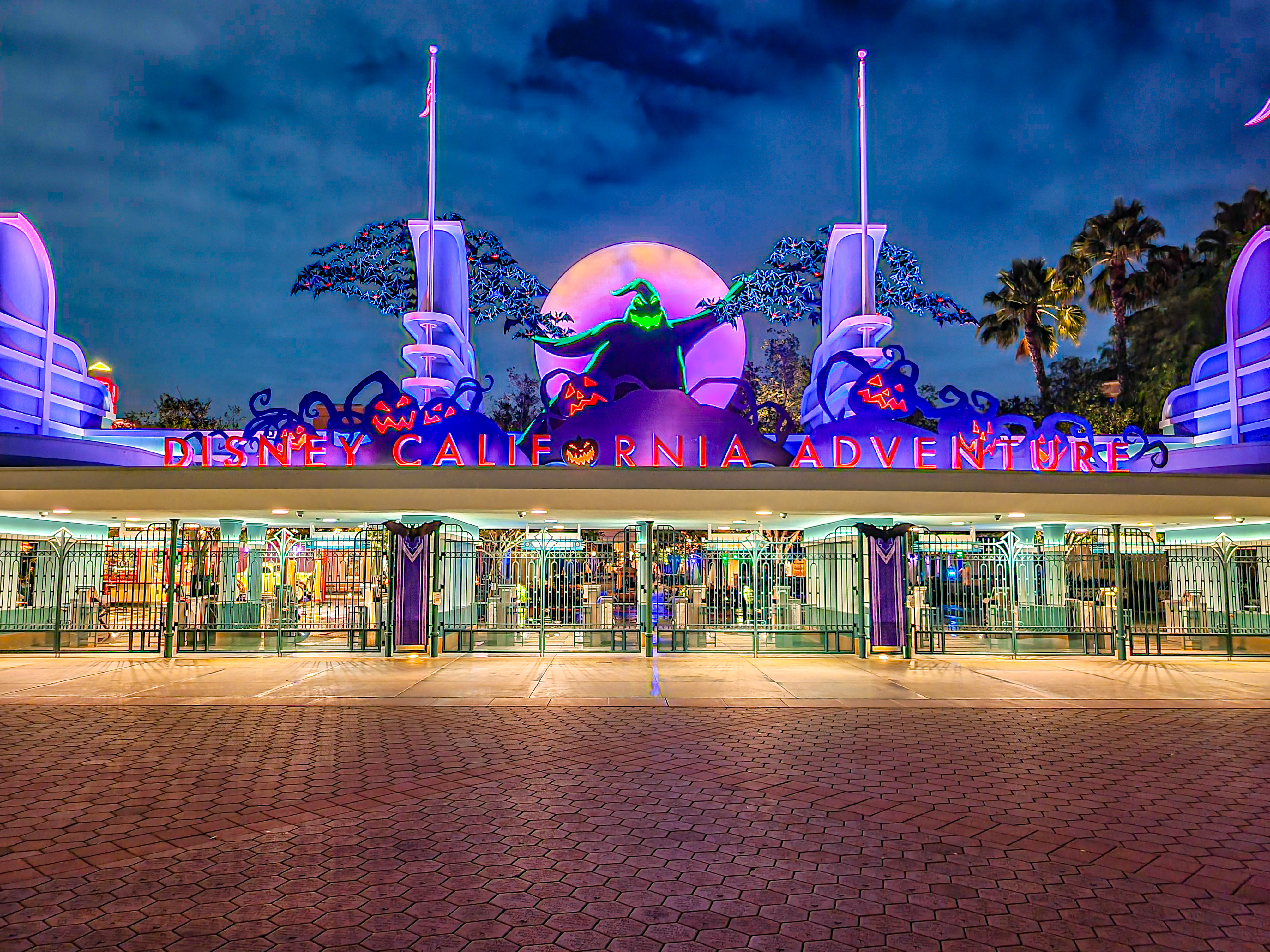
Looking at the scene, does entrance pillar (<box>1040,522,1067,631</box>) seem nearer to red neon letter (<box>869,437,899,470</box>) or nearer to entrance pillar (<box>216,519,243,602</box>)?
red neon letter (<box>869,437,899,470</box>)

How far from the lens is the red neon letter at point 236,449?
17781 mm

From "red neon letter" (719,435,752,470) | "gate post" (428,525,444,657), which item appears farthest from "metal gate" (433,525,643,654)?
"red neon letter" (719,435,752,470)

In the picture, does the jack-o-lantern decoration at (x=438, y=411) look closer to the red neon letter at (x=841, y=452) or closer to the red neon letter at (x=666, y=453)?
the red neon letter at (x=666, y=453)

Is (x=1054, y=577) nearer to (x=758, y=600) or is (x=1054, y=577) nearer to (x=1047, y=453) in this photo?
(x=1047, y=453)

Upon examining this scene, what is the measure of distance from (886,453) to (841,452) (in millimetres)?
851

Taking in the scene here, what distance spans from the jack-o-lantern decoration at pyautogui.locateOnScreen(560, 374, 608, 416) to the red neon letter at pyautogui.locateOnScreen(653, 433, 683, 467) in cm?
196

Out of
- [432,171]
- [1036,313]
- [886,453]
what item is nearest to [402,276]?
[432,171]

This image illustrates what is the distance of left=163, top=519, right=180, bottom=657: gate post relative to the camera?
19531 mm

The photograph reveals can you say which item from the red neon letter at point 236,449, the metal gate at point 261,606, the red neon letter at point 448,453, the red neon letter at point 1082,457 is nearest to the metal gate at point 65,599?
the metal gate at point 261,606

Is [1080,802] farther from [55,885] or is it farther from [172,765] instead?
[172,765]

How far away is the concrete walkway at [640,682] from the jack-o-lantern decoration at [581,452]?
13.2ft

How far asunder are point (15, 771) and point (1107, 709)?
44.0 ft

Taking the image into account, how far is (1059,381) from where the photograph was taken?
4903cm

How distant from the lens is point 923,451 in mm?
17969
